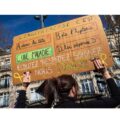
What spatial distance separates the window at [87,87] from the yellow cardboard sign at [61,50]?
0.33 m

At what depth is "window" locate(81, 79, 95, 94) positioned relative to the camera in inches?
77.0

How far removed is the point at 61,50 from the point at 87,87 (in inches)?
17.9

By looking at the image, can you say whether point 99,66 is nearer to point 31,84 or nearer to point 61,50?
point 61,50

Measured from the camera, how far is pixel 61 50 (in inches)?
69.9

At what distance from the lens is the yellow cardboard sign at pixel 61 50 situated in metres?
1.72

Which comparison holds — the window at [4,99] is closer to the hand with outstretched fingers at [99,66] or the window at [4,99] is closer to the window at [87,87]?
the window at [87,87]

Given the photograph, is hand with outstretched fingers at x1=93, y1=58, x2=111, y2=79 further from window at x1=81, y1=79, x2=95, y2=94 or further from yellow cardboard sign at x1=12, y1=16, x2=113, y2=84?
window at x1=81, y1=79, x2=95, y2=94

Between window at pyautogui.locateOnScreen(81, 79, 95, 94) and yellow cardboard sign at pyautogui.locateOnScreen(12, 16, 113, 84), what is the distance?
325 mm

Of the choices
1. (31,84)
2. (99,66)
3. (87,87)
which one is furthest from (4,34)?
(99,66)

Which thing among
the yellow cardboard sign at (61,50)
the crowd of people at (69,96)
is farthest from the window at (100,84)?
the crowd of people at (69,96)
